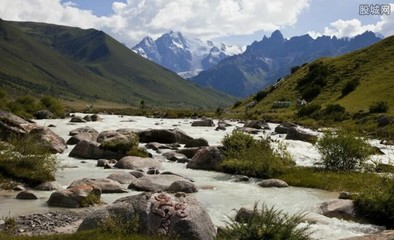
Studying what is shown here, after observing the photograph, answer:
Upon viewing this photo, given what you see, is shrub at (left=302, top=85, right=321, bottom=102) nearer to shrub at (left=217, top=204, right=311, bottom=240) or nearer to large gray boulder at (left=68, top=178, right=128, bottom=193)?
large gray boulder at (left=68, top=178, right=128, bottom=193)

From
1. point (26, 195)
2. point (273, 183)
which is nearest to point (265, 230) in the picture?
point (26, 195)

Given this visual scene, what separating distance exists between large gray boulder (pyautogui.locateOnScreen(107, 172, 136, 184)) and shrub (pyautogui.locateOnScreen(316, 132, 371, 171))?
15.7 meters

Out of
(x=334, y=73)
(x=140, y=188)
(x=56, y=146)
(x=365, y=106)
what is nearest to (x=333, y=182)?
(x=140, y=188)

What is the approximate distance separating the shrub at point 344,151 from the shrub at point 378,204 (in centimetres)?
1183

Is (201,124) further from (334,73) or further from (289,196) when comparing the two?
(334,73)

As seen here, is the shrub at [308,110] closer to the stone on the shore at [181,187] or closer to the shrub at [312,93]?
the shrub at [312,93]

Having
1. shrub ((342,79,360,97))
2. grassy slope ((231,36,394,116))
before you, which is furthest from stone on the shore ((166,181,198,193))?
shrub ((342,79,360,97))

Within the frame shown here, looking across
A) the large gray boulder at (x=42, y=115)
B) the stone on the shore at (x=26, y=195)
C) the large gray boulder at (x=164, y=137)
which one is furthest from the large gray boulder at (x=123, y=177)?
the large gray boulder at (x=42, y=115)

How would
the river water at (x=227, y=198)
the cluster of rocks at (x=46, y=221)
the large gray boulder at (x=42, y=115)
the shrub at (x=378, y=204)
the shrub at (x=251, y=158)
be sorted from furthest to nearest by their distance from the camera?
the large gray boulder at (x=42, y=115), the shrub at (x=251, y=158), the shrub at (x=378, y=204), the river water at (x=227, y=198), the cluster of rocks at (x=46, y=221)

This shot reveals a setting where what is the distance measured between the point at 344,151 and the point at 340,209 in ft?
43.5

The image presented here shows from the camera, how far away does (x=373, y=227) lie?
22.0 m

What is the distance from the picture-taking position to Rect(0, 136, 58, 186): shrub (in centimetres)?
2864

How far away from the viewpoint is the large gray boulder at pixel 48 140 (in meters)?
41.9

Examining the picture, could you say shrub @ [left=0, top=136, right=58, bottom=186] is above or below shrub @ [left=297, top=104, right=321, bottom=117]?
below
